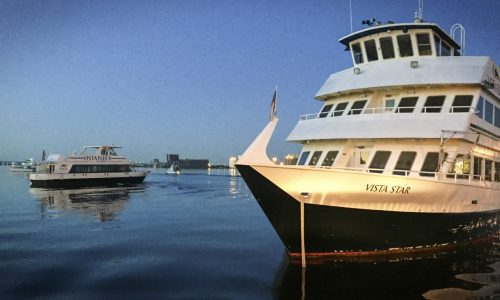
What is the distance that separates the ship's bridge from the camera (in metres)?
15.3

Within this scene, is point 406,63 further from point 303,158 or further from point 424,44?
point 303,158

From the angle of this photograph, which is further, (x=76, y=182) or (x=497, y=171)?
(x=76, y=182)

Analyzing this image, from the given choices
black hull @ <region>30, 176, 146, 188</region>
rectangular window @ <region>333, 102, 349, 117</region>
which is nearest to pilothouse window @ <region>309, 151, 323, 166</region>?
rectangular window @ <region>333, 102, 349, 117</region>

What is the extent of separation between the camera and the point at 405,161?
512 inches

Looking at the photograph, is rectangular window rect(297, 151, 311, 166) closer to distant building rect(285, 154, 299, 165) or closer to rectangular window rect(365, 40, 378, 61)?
distant building rect(285, 154, 299, 165)

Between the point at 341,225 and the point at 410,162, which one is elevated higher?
the point at 410,162

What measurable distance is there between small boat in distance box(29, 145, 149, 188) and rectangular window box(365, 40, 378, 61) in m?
43.7

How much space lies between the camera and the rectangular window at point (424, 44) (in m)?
15.4

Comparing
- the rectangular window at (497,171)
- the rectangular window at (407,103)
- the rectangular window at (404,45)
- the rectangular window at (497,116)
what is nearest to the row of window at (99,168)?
the rectangular window at (404,45)

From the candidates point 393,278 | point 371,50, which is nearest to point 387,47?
point 371,50

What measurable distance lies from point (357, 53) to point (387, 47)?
1.59 m

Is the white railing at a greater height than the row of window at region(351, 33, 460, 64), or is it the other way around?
the row of window at region(351, 33, 460, 64)

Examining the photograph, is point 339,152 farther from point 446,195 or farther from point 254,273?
point 254,273

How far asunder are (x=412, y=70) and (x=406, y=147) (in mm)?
3482
